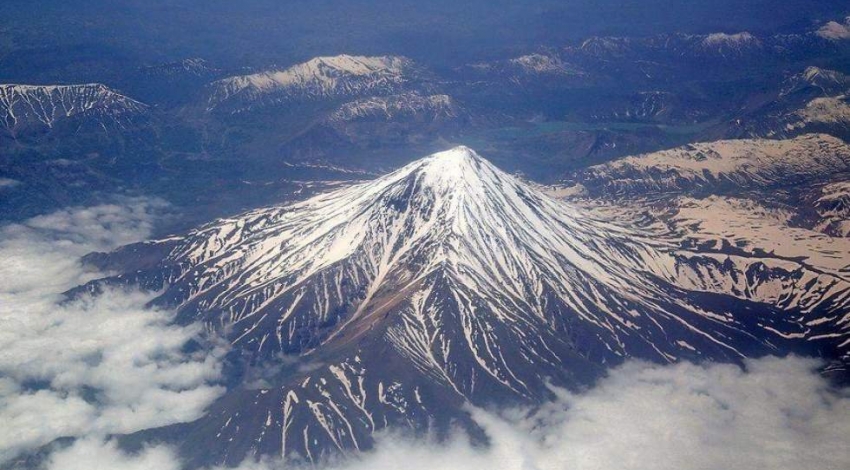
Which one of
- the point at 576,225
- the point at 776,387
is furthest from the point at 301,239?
the point at 776,387

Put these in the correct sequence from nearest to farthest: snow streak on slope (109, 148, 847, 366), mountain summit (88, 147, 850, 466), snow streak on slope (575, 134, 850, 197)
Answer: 1. mountain summit (88, 147, 850, 466)
2. snow streak on slope (109, 148, 847, 366)
3. snow streak on slope (575, 134, 850, 197)

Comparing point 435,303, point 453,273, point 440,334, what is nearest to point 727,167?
point 453,273

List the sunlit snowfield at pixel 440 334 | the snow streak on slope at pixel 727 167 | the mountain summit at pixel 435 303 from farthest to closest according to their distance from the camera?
the snow streak on slope at pixel 727 167, the mountain summit at pixel 435 303, the sunlit snowfield at pixel 440 334

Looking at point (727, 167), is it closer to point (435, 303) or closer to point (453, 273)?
point (453, 273)

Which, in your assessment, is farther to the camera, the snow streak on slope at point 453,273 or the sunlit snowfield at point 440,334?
the snow streak on slope at point 453,273

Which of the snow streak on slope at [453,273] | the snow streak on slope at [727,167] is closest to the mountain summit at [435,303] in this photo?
the snow streak on slope at [453,273]

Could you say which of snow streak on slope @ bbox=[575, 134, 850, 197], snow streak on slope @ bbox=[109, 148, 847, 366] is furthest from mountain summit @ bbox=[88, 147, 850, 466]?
snow streak on slope @ bbox=[575, 134, 850, 197]

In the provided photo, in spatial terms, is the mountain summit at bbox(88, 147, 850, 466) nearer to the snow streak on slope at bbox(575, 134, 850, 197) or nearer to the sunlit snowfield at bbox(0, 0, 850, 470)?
the sunlit snowfield at bbox(0, 0, 850, 470)

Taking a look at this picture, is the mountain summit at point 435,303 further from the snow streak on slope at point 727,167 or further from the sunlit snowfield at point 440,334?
the snow streak on slope at point 727,167

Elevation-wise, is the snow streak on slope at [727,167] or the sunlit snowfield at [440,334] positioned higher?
the snow streak on slope at [727,167]
